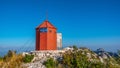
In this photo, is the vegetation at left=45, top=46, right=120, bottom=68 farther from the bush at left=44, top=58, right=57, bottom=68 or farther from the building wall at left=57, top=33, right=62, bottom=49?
the building wall at left=57, top=33, right=62, bottom=49

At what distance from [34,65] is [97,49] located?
10196 mm

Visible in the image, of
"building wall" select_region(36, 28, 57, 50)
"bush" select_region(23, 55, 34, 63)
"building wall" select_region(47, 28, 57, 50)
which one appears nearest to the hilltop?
"bush" select_region(23, 55, 34, 63)

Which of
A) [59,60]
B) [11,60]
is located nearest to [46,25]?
[59,60]

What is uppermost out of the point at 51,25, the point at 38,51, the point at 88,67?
the point at 51,25

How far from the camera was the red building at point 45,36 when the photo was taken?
26203 millimetres

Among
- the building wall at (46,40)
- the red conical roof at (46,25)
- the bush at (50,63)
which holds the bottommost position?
the bush at (50,63)

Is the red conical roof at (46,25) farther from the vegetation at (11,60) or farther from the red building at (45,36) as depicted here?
the vegetation at (11,60)

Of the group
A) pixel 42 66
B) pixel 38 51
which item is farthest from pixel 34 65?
pixel 38 51

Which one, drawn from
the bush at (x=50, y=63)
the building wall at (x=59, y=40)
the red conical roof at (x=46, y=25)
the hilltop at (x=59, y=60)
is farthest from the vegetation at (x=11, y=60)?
the building wall at (x=59, y=40)

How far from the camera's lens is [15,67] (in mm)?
23562

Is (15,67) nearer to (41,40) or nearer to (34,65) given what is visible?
(34,65)

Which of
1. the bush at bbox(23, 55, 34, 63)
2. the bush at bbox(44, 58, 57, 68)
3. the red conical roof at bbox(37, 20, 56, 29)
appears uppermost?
the red conical roof at bbox(37, 20, 56, 29)

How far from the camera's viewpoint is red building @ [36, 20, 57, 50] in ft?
86.0

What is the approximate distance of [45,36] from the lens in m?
26.2
